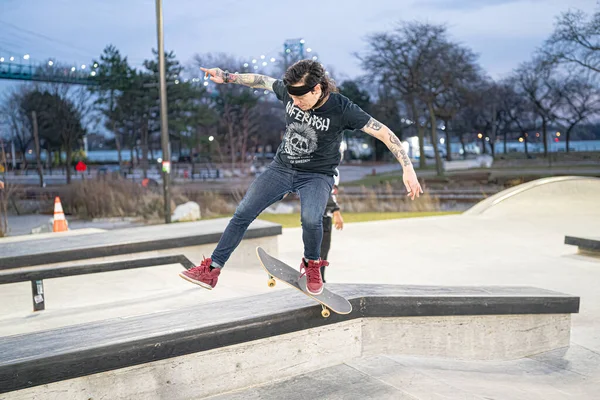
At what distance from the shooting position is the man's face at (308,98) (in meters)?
3.56

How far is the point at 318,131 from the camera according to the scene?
144 inches

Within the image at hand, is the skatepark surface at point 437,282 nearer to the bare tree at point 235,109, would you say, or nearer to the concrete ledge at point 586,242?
the concrete ledge at point 586,242

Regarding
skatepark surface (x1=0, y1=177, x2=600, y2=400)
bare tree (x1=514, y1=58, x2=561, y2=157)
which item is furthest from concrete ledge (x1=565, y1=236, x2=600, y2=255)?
bare tree (x1=514, y1=58, x2=561, y2=157)

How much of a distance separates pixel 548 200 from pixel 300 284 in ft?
36.8

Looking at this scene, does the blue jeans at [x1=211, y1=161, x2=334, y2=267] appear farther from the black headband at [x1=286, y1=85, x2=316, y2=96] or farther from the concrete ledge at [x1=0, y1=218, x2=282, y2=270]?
the concrete ledge at [x1=0, y1=218, x2=282, y2=270]

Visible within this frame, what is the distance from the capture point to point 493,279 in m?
7.09

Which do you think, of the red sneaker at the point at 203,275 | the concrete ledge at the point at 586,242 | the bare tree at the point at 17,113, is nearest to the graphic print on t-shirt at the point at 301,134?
the red sneaker at the point at 203,275

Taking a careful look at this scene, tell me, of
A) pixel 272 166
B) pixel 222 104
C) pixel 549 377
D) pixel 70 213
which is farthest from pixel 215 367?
pixel 222 104

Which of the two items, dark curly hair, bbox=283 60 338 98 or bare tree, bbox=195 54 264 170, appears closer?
dark curly hair, bbox=283 60 338 98

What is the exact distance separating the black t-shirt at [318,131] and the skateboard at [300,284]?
2.21 ft

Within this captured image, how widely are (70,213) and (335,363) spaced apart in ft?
58.5

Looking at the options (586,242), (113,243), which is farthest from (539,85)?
(113,243)

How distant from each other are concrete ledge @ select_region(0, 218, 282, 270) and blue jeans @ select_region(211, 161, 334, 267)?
291 centimetres

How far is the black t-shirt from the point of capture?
12.0ft
